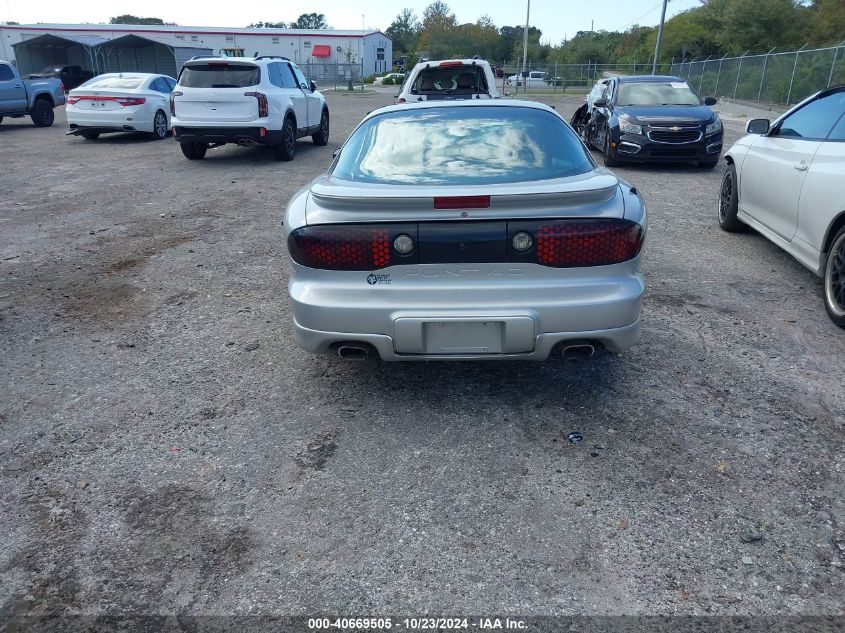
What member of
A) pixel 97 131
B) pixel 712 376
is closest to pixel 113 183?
pixel 97 131

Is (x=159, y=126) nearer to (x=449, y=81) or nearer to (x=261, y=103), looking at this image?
(x=261, y=103)

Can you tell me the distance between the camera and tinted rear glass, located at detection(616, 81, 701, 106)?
1220 centimetres

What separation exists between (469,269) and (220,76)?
32.9 ft

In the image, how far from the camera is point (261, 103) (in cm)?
1166

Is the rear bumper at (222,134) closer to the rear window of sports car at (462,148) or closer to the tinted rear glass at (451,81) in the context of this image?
the tinted rear glass at (451,81)

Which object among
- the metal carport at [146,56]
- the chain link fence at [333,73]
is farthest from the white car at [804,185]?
the chain link fence at [333,73]

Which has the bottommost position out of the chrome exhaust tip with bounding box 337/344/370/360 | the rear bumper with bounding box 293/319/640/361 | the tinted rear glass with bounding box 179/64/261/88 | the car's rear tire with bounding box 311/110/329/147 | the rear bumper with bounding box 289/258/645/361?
the car's rear tire with bounding box 311/110/329/147

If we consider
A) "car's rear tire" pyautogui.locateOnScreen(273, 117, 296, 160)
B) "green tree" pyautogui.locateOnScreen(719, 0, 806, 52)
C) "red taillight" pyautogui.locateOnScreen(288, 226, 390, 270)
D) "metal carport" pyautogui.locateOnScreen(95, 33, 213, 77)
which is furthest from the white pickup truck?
"green tree" pyautogui.locateOnScreen(719, 0, 806, 52)

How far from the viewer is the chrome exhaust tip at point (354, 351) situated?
3534 millimetres

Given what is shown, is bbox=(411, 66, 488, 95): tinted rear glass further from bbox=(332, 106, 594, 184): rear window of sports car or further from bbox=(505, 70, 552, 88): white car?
bbox=(505, 70, 552, 88): white car

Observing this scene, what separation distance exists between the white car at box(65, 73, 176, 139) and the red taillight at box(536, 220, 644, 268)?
14.2 metres

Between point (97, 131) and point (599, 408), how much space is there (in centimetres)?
1488

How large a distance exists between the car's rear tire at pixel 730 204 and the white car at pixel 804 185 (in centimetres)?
3

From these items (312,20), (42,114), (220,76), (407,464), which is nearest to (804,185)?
(407,464)
